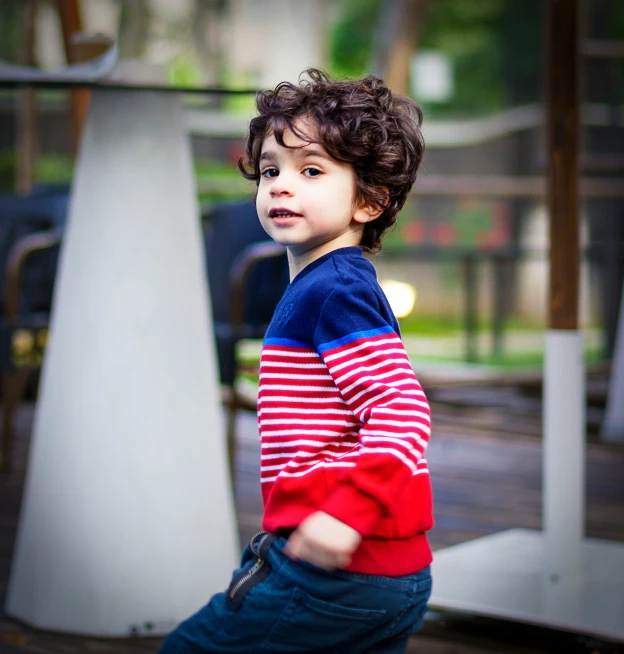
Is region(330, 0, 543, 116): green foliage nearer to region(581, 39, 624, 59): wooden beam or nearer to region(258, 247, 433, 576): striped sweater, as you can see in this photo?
region(581, 39, 624, 59): wooden beam

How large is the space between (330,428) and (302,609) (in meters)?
0.15

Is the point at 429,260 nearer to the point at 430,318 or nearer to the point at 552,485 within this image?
the point at 430,318

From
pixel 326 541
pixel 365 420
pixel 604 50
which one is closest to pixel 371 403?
pixel 365 420

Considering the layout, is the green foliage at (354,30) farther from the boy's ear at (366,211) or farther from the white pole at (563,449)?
the boy's ear at (366,211)

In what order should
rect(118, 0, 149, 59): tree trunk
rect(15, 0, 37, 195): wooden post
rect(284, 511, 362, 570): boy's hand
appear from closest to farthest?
rect(284, 511, 362, 570): boy's hand, rect(118, 0, 149, 59): tree trunk, rect(15, 0, 37, 195): wooden post

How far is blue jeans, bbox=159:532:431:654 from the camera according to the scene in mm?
861

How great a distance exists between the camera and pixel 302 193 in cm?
92

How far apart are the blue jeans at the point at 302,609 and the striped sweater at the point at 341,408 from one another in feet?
0.06

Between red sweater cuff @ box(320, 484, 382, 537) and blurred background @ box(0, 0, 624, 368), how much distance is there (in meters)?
1.46

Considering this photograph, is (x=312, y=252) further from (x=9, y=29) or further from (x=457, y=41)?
(x=457, y=41)

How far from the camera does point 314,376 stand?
2.91 ft

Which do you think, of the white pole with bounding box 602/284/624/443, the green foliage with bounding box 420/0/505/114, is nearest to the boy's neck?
the white pole with bounding box 602/284/624/443

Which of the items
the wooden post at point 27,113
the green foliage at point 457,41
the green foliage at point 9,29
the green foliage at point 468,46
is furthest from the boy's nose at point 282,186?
the green foliage at point 468,46

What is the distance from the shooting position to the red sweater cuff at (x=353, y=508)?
80cm
